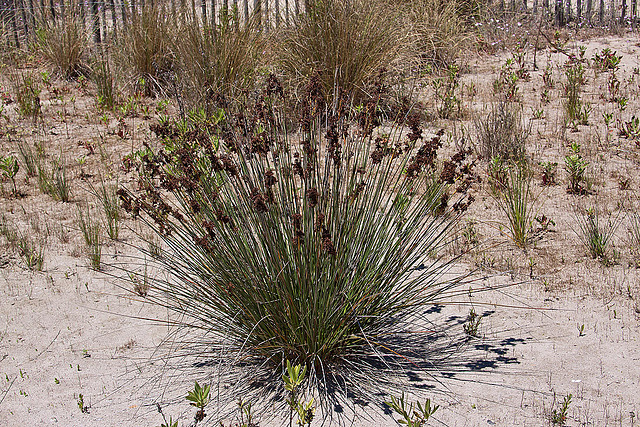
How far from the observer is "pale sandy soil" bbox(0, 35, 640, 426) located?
3.03 meters

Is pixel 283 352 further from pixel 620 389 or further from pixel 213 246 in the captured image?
pixel 620 389

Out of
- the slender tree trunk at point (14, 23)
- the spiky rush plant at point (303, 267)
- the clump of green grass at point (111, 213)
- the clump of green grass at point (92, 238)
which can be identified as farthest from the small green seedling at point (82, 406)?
the slender tree trunk at point (14, 23)

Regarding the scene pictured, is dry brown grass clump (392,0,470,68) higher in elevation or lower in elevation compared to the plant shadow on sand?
higher

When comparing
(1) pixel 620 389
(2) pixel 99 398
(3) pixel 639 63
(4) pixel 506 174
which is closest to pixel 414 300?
(1) pixel 620 389

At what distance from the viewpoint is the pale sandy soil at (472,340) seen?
3.03 meters

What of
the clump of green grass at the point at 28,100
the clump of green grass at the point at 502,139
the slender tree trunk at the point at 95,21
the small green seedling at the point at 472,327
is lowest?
the small green seedling at the point at 472,327

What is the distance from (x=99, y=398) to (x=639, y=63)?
7.73 metres

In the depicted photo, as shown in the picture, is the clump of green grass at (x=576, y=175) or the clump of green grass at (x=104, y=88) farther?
the clump of green grass at (x=104, y=88)

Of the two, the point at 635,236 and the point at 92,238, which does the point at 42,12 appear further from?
the point at 635,236

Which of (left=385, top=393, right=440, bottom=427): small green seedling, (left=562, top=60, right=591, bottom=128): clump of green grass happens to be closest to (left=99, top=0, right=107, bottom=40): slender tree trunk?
(left=562, top=60, right=591, bottom=128): clump of green grass

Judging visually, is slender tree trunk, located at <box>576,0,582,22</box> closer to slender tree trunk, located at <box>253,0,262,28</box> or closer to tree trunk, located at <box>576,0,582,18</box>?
tree trunk, located at <box>576,0,582,18</box>

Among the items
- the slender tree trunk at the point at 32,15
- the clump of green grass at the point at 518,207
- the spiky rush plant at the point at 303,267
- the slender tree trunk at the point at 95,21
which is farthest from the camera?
the slender tree trunk at the point at 95,21

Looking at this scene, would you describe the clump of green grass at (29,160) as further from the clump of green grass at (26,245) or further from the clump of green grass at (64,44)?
the clump of green grass at (64,44)

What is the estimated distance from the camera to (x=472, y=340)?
11.6 feet
